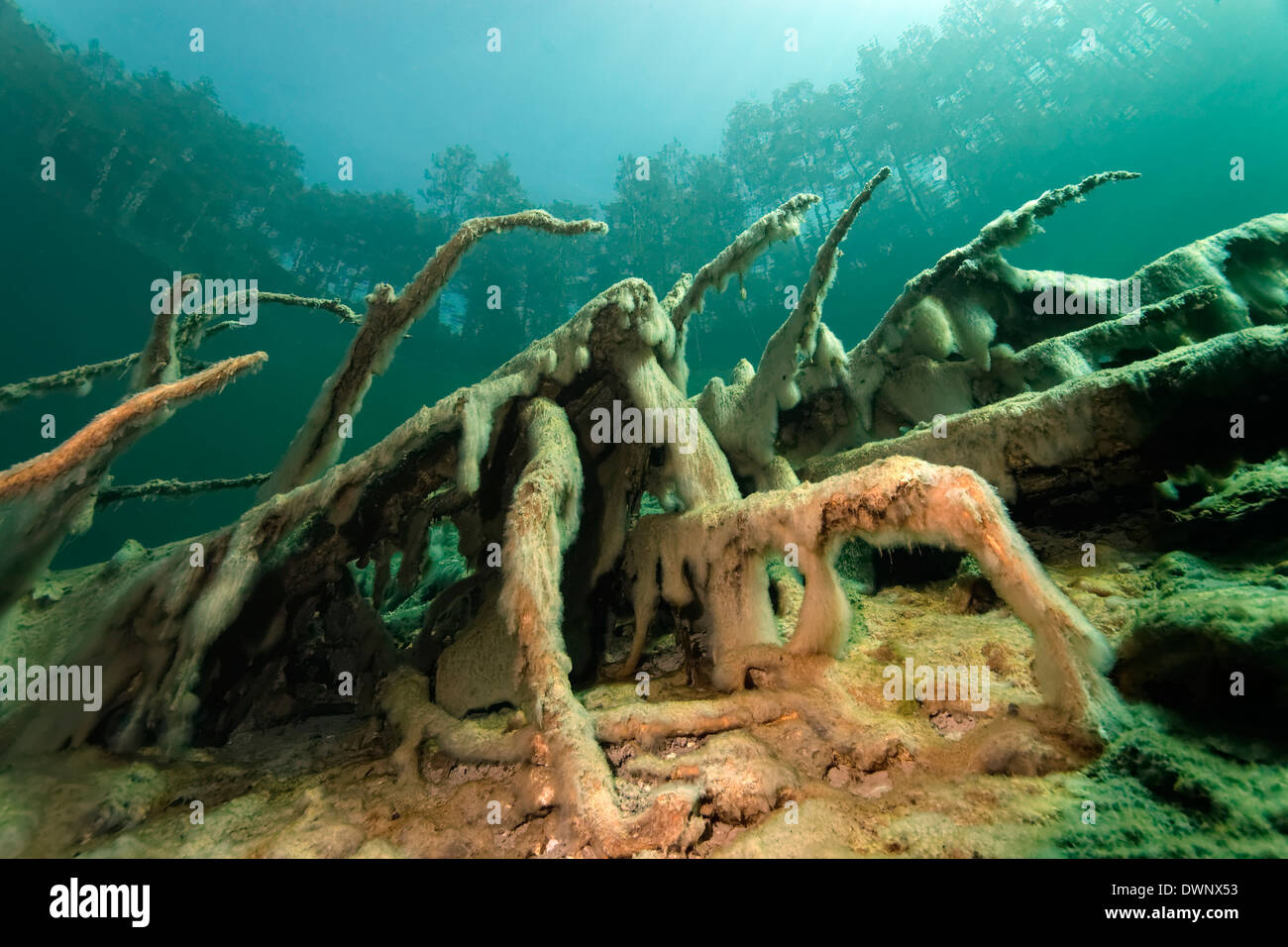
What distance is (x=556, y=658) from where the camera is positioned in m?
2.46

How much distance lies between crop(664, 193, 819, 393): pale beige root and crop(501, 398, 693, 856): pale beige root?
81.5 inches

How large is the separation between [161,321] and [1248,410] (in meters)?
8.14

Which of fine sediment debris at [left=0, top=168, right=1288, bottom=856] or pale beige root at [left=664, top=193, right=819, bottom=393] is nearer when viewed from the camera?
fine sediment debris at [left=0, top=168, right=1288, bottom=856]

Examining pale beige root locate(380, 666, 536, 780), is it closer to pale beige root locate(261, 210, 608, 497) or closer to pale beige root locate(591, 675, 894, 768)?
pale beige root locate(591, 675, 894, 768)

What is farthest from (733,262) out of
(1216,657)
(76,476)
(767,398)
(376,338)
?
(76,476)

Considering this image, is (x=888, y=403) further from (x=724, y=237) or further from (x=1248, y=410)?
(x=724, y=237)

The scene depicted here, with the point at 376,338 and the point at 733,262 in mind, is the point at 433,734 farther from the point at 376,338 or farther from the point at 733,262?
the point at 733,262

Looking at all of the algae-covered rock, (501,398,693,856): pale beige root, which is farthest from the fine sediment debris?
the algae-covered rock

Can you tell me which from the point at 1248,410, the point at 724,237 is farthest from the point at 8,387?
the point at 724,237

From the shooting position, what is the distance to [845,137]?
109 ft

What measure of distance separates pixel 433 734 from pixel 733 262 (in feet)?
14.8

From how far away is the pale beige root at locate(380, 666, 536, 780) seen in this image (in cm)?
271

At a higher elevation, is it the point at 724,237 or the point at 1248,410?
the point at 724,237

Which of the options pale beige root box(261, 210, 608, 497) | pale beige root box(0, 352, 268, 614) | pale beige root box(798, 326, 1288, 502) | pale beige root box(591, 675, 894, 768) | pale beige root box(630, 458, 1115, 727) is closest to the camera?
pale beige root box(630, 458, 1115, 727)
